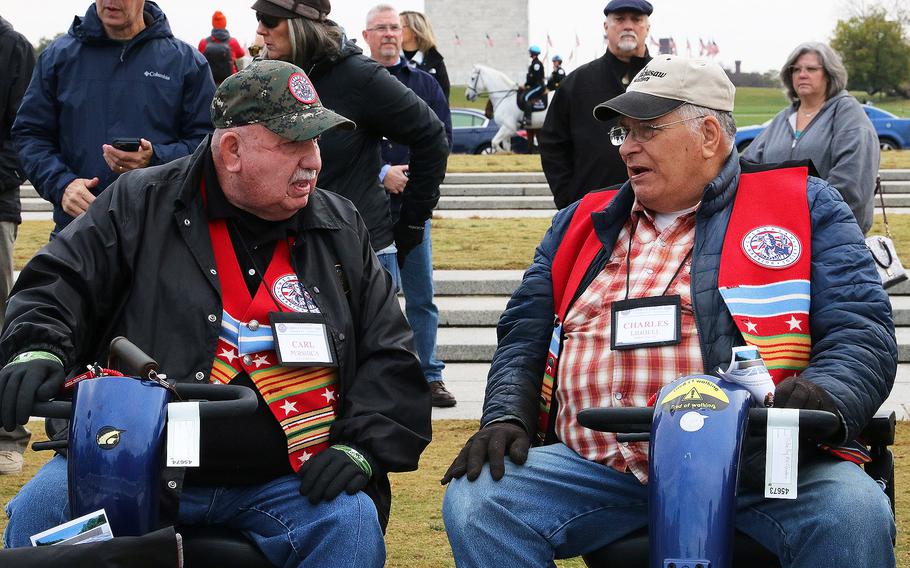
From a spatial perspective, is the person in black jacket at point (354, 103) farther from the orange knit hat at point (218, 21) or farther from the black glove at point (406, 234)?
the orange knit hat at point (218, 21)

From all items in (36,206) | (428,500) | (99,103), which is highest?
(99,103)

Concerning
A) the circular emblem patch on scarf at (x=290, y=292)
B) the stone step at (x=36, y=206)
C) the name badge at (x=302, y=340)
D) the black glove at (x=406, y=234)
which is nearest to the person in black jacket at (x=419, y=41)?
the black glove at (x=406, y=234)

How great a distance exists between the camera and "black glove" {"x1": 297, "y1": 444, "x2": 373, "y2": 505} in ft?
9.98

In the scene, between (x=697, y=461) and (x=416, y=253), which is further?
(x=416, y=253)

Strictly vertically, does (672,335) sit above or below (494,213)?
above

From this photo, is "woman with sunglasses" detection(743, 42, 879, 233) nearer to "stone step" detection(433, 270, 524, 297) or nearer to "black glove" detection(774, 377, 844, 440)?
"stone step" detection(433, 270, 524, 297)

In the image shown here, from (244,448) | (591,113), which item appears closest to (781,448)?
(244,448)

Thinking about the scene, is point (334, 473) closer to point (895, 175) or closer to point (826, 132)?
point (826, 132)

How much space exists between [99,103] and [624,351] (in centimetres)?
243

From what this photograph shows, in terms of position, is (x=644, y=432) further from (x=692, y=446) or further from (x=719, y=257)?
(x=719, y=257)

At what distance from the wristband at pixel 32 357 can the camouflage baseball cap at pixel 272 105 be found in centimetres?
76

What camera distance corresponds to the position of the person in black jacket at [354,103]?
4.52 m

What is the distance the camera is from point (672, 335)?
3.19 meters

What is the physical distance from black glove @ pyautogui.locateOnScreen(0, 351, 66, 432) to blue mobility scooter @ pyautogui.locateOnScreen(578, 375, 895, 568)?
1209 millimetres
